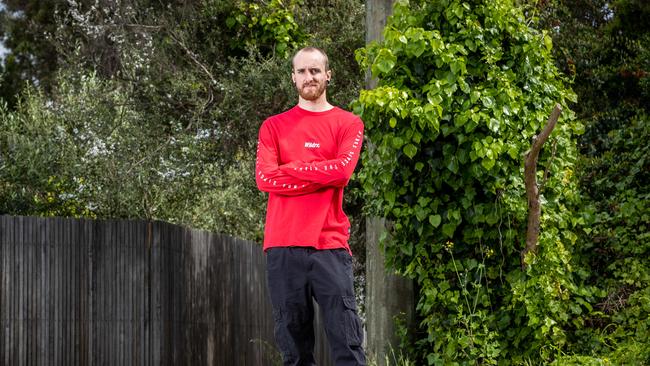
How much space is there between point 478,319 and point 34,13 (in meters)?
15.2

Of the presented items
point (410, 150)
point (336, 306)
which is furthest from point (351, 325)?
point (410, 150)

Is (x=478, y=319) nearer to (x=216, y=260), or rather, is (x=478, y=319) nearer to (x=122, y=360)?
(x=216, y=260)

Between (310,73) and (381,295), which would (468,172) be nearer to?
(381,295)

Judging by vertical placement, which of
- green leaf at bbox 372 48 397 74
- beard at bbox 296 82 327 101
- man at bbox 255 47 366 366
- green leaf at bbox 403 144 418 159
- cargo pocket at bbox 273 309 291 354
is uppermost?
green leaf at bbox 372 48 397 74

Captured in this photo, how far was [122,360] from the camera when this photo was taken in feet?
21.4

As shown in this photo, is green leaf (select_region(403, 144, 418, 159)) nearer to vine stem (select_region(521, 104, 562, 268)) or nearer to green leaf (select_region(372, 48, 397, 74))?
green leaf (select_region(372, 48, 397, 74))

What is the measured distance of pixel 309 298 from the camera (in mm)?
4320

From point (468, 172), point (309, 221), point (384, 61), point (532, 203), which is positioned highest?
point (384, 61)

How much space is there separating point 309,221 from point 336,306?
38 centimetres

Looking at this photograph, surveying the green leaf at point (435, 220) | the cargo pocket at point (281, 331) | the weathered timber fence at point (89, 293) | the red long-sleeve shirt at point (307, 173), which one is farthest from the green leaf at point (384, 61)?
the cargo pocket at point (281, 331)

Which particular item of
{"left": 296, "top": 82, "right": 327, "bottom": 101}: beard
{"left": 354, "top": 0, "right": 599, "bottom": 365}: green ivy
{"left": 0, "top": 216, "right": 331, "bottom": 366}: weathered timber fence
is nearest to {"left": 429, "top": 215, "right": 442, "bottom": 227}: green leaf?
{"left": 354, "top": 0, "right": 599, "bottom": 365}: green ivy

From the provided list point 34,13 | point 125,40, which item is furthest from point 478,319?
point 34,13

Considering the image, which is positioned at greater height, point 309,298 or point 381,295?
point 309,298

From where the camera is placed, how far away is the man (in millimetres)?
4266
